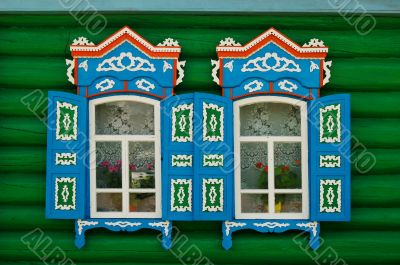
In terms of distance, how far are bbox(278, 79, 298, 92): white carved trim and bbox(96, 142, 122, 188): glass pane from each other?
1617 millimetres

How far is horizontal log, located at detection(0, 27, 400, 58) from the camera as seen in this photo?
4.67 meters

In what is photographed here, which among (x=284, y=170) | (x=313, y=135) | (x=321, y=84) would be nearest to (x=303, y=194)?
(x=284, y=170)

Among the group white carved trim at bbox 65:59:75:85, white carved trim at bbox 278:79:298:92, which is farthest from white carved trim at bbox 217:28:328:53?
white carved trim at bbox 65:59:75:85

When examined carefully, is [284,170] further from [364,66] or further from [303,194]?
[364,66]

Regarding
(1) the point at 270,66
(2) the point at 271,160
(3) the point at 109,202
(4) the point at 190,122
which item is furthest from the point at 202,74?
(3) the point at 109,202

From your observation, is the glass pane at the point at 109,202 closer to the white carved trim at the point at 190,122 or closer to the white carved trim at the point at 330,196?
the white carved trim at the point at 190,122

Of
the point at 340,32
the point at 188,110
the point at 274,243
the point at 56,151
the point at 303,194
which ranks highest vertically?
the point at 340,32

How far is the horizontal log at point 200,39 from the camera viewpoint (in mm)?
4672

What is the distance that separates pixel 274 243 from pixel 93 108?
2.11 metres

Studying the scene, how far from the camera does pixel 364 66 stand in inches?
184

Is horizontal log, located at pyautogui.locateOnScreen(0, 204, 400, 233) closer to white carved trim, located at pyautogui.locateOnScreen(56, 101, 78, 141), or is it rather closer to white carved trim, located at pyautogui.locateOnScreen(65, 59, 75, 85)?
white carved trim, located at pyautogui.locateOnScreen(56, 101, 78, 141)

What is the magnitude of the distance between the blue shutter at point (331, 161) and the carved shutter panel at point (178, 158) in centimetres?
113

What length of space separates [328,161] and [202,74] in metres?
1.41

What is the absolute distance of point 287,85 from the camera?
459 centimetres
